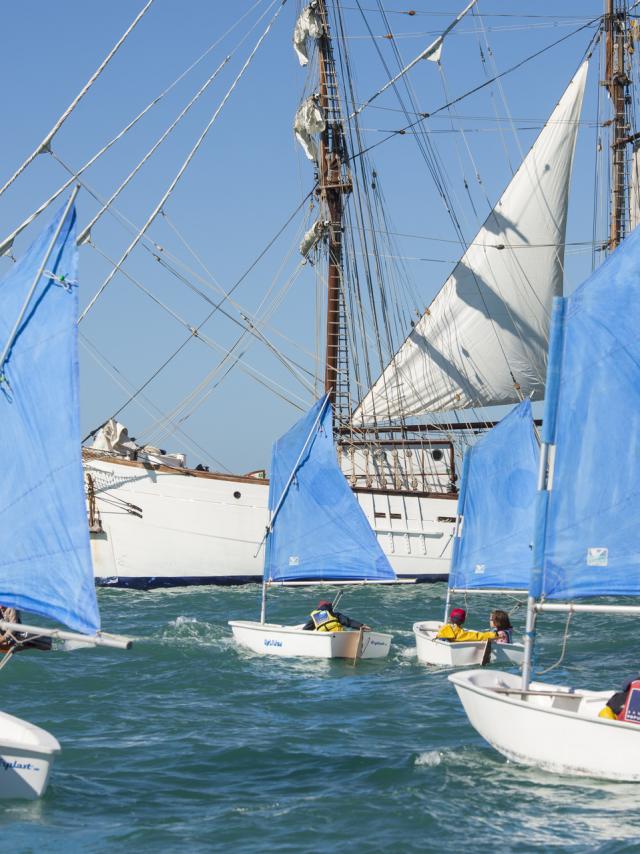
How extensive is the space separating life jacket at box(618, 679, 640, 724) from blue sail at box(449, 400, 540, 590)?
13139 millimetres

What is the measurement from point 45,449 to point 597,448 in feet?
24.4

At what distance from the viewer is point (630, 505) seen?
51.8 ft

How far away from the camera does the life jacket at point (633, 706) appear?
47.6 feet

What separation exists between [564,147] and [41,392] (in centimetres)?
4306

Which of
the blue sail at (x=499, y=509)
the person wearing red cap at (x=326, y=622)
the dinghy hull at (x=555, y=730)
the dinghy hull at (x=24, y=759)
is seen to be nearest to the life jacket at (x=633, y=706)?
the dinghy hull at (x=555, y=730)

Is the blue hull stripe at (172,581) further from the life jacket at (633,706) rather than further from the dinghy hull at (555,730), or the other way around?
the life jacket at (633,706)

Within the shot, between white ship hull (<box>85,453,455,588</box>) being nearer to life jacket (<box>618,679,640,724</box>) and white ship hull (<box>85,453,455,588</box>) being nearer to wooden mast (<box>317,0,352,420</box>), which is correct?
wooden mast (<box>317,0,352,420</box>)

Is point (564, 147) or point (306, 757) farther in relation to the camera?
point (564, 147)

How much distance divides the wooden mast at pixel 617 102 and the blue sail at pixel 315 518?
2887 centimetres

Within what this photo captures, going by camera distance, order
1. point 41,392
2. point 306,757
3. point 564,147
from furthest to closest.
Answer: point 564,147 < point 306,757 < point 41,392

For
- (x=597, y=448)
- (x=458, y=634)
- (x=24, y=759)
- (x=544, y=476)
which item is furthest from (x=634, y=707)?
(x=458, y=634)

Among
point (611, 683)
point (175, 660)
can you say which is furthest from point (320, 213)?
point (611, 683)

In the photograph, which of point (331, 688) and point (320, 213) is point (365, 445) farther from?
point (331, 688)

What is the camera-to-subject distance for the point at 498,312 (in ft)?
173
